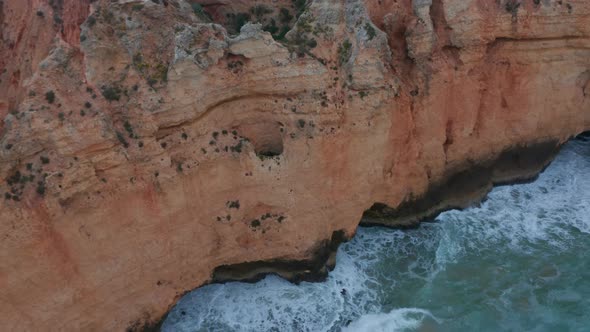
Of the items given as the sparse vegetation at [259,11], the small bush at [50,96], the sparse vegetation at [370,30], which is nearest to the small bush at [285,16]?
the sparse vegetation at [259,11]

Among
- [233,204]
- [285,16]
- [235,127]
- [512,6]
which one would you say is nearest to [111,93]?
[235,127]

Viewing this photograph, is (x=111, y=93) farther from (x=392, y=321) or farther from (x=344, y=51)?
(x=392, y=321)

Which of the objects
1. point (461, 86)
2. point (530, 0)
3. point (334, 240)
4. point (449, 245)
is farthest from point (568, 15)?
point (334, 240)

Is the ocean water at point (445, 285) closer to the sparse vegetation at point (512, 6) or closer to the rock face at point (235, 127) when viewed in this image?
the rock face at point (235, 127)

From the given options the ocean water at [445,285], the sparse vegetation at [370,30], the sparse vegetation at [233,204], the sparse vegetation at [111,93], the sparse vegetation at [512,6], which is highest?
the sparse vegetation at [512,6]

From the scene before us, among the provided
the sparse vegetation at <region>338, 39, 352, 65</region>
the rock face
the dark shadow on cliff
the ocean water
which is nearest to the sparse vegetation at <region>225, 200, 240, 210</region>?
the rock face

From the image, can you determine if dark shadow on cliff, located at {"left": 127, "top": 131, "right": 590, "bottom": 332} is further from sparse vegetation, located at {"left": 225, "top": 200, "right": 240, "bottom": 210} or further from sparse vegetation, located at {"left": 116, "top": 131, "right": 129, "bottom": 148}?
sparse vegetation, located at {"left": 116, "top": 131, "right": 129, "bottom": 148}
